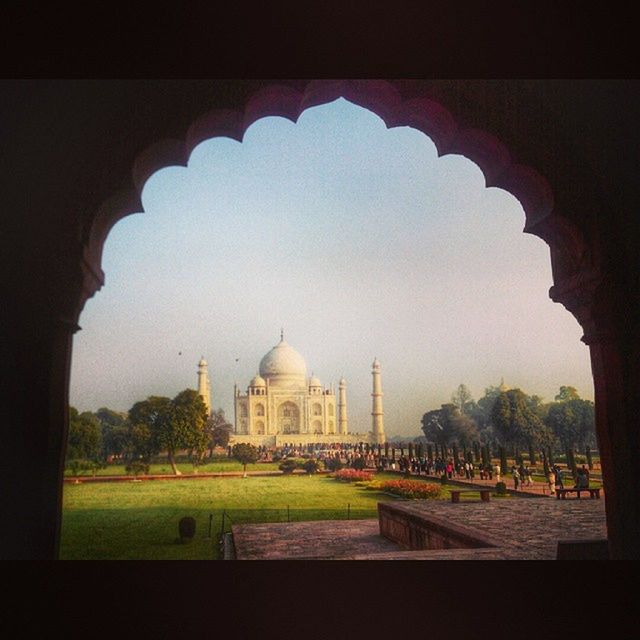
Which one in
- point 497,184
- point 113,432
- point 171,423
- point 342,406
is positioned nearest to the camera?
point 497,184

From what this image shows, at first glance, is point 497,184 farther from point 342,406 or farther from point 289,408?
point 289,408

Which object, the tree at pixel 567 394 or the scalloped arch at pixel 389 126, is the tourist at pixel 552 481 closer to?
the tree at pixel 567 394

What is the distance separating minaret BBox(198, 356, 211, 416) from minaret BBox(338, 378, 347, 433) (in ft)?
8.21

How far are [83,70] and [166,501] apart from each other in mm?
6679

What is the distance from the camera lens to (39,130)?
13.8 feet

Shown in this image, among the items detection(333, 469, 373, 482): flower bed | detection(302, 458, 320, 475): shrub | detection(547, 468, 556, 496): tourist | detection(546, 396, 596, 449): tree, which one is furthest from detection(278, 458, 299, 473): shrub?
detection(546, 396, 596, 449): tree

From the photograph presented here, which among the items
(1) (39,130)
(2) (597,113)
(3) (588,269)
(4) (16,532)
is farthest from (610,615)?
(1) (39,130)

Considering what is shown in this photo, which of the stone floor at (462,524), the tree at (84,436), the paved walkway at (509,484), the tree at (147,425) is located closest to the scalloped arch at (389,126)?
the stone floor at (462,524)

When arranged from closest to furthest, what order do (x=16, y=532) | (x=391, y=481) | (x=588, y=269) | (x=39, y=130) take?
(x=16, y=532), (x=39, y=130), (x=588, y=269), (x=391, y=481)

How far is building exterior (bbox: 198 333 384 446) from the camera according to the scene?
454 inches

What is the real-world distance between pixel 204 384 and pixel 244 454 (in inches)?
63.1

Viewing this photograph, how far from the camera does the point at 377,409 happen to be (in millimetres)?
10875

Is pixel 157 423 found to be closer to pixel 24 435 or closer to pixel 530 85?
pixel 24 435

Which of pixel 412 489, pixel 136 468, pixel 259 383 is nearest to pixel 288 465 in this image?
pixel 412 489
